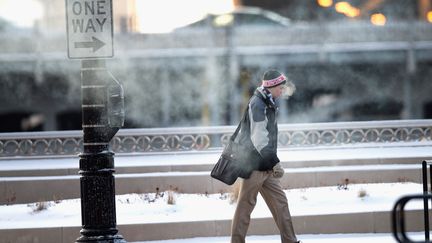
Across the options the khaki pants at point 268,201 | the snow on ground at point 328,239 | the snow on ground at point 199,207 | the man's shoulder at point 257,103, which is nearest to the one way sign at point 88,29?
the man's shoulder at point 257,103

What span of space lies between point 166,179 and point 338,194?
3110 mm

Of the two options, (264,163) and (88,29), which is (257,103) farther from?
(88,29)

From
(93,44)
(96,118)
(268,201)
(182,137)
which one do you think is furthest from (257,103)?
(182,137)

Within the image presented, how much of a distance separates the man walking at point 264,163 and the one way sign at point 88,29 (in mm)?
1508

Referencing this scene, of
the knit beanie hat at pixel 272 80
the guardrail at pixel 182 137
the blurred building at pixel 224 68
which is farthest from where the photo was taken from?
the blurred building at pixel 224 68

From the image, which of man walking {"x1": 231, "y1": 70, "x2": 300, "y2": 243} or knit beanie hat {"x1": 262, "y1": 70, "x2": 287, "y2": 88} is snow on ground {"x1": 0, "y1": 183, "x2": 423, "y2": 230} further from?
knit beanie hat {"x1": 262, "y1": 70, "x2": 287, "y2": 88}

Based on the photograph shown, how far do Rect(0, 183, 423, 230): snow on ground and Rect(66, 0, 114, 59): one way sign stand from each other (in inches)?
102

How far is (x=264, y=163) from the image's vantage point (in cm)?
979

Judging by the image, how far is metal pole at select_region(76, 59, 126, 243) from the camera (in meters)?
9.72

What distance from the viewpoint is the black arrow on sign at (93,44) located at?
31.9 feet

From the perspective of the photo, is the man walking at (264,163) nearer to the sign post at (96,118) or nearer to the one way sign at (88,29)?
the sign post at (96,118)

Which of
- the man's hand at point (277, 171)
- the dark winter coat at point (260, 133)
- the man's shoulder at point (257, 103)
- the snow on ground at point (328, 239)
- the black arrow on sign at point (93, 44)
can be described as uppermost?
the black arrow on sign at point (93, 44)

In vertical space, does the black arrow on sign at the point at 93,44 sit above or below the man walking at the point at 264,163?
above

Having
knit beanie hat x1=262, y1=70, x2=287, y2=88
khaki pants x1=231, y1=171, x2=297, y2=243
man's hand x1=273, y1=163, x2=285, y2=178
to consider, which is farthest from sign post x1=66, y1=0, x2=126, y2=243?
man's hand x1=273, y1=163, x2=285, y2=178
